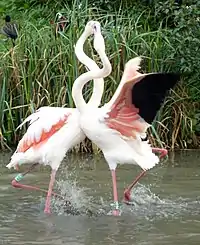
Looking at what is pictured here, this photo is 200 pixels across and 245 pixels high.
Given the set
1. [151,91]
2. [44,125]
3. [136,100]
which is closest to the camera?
[151,91]

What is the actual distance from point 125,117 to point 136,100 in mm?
261

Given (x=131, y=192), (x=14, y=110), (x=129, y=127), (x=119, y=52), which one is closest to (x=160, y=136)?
(x=119, y=52)

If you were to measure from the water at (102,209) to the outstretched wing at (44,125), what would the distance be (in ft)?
2.16

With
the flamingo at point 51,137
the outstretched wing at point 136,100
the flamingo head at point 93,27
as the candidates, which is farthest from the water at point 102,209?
the flamingo head at point 93,27

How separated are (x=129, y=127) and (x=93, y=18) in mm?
4859

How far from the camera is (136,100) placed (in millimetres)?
7445

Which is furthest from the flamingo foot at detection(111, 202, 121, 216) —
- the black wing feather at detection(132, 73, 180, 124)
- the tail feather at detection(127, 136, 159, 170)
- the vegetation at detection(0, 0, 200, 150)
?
the vegetation at detection(0, 0, 200, 150)

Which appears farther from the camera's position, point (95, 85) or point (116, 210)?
point (95, 85)

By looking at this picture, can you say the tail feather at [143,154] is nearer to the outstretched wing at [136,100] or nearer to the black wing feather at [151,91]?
the outstretched wing at [136,100]

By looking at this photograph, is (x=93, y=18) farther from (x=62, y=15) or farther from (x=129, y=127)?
(x=129, y=127)

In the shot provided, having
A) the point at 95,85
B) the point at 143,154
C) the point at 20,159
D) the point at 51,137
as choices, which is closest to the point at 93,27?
the point at 95,85

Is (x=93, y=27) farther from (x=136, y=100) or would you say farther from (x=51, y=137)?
(x=51, y=137)

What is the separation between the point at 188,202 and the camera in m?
8.01

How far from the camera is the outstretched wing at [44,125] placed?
773cm
